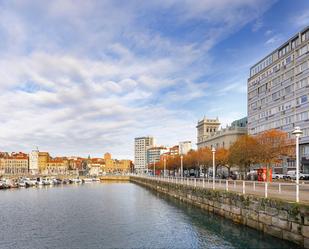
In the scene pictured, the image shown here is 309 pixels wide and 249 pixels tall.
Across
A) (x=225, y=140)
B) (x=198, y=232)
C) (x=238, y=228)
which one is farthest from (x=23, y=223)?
(x=225, y=140)

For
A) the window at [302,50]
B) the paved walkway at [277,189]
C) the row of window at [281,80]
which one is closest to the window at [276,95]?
the row of window at [281,80]

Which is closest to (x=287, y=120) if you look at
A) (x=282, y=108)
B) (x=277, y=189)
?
(x=282, y=108)

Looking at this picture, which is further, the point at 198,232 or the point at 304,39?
the point at 304,39

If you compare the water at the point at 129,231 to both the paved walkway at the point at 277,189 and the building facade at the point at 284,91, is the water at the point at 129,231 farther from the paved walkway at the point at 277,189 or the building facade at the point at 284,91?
the building facade at the point at 284,91

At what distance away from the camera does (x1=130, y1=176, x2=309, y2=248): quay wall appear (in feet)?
64.5

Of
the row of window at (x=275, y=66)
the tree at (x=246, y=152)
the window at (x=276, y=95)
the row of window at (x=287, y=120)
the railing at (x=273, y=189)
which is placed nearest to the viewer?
the railing at (x=273, y=189)

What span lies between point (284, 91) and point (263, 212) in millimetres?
76354

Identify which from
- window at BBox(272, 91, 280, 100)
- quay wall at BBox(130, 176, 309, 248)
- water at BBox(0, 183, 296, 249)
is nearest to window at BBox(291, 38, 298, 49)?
window at BBox(272, 91, 280, 100)

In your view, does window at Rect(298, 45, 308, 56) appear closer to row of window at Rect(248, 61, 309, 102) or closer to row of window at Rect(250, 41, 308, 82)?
row of window at Rect(250, 41, 308, 82)

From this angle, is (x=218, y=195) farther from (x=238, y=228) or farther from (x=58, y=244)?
(x=58, y=244)

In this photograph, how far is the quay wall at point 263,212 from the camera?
19.7 metres

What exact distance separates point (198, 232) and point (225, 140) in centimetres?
12015

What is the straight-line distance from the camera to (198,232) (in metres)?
27.8

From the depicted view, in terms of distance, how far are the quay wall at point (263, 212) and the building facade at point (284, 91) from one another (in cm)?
5383
